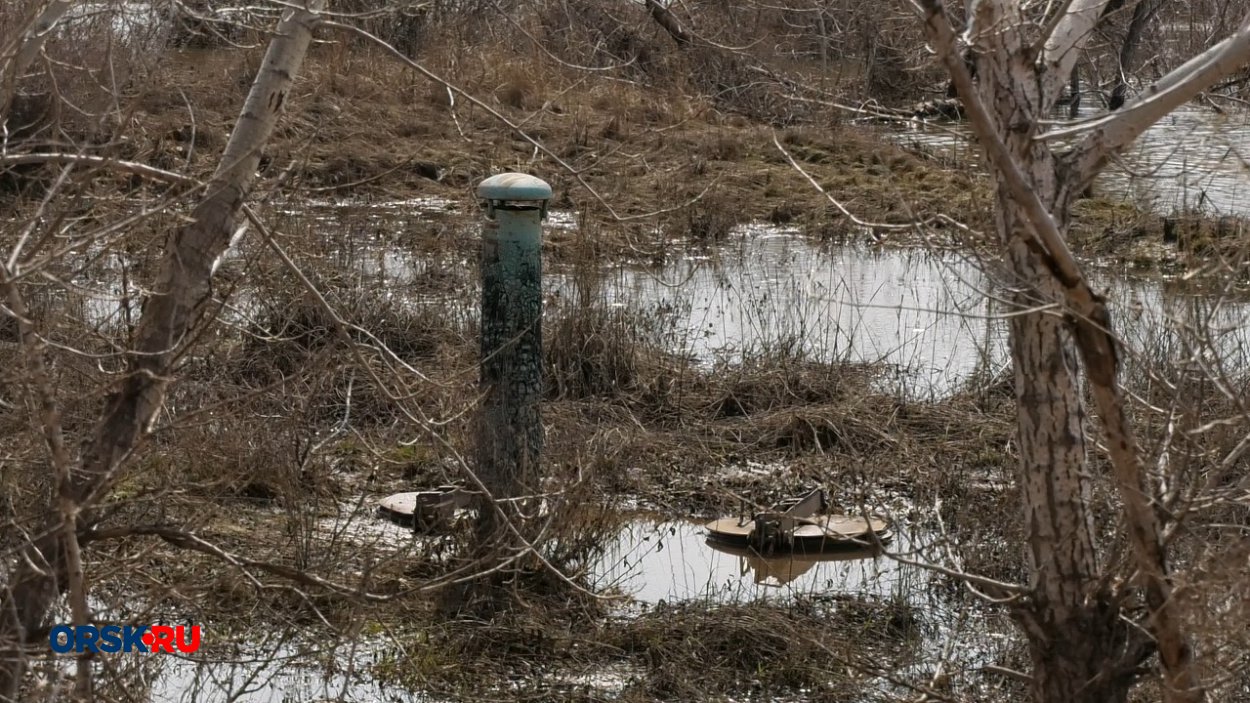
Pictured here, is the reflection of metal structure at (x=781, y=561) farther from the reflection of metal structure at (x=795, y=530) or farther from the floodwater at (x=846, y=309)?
the floodwater at (x=846, y=309)

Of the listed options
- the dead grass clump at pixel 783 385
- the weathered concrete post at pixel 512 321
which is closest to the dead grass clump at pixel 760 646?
the weathered concrete post at pixel 512 321

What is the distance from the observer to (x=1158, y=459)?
12.8 feet

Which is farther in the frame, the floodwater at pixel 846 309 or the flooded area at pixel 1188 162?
the flooded area at pixel 1188 162

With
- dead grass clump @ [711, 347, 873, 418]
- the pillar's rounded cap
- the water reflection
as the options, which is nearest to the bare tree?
the water reflection

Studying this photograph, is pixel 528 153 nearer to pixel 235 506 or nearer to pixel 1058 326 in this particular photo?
pixel 235 506

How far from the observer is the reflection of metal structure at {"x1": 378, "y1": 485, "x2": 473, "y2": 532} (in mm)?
6086

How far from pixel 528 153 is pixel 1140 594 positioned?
11.2 m

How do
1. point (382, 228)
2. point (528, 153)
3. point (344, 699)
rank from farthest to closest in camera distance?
point (528, 153)
point (382, 228)
point (344, 699)

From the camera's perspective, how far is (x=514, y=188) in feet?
20.1

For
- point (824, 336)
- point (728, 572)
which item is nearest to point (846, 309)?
point (824, 336)

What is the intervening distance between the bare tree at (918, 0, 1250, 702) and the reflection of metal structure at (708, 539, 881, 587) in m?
2.26

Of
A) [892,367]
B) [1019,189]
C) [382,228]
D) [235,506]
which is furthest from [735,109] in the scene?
[1019,189]

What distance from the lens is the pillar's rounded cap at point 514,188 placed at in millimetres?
6117

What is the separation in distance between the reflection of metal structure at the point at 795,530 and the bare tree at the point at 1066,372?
2.29 m
